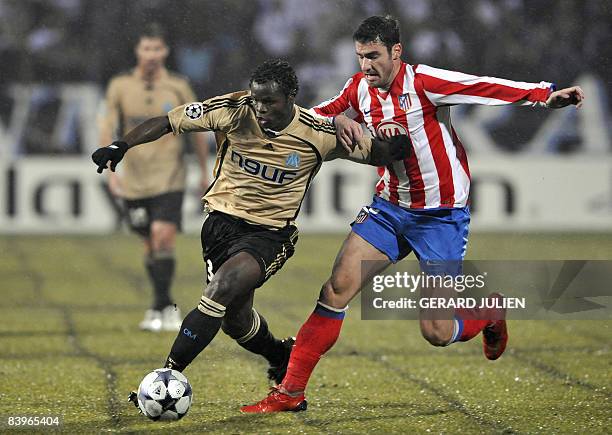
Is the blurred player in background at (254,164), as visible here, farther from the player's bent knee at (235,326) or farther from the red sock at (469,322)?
the red sock at (469,322)

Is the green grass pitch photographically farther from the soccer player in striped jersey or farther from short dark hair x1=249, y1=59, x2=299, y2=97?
short dark hair x1=249, y1=59, x2=299, y2=97

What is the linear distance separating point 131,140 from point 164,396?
1.27 m

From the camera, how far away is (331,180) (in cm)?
1658

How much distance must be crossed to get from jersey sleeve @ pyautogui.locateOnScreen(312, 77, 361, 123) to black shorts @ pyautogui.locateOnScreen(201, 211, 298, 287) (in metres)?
0.71

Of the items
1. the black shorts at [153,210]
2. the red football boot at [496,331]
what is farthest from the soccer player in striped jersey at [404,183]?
the black shorts at [153,210]

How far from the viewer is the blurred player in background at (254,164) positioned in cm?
562

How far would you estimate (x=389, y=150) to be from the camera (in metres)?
5.96

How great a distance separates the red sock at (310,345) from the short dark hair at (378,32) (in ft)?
4.66

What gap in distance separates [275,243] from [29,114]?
12.1 meters

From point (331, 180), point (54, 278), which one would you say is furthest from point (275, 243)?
point (331, 180)

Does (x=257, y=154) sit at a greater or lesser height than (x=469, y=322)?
greater

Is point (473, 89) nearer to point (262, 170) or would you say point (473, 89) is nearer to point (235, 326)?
point (262, 170)

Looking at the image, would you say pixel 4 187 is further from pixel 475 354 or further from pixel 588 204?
pixel 475 354

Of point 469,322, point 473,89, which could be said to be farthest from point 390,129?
point 469,322
